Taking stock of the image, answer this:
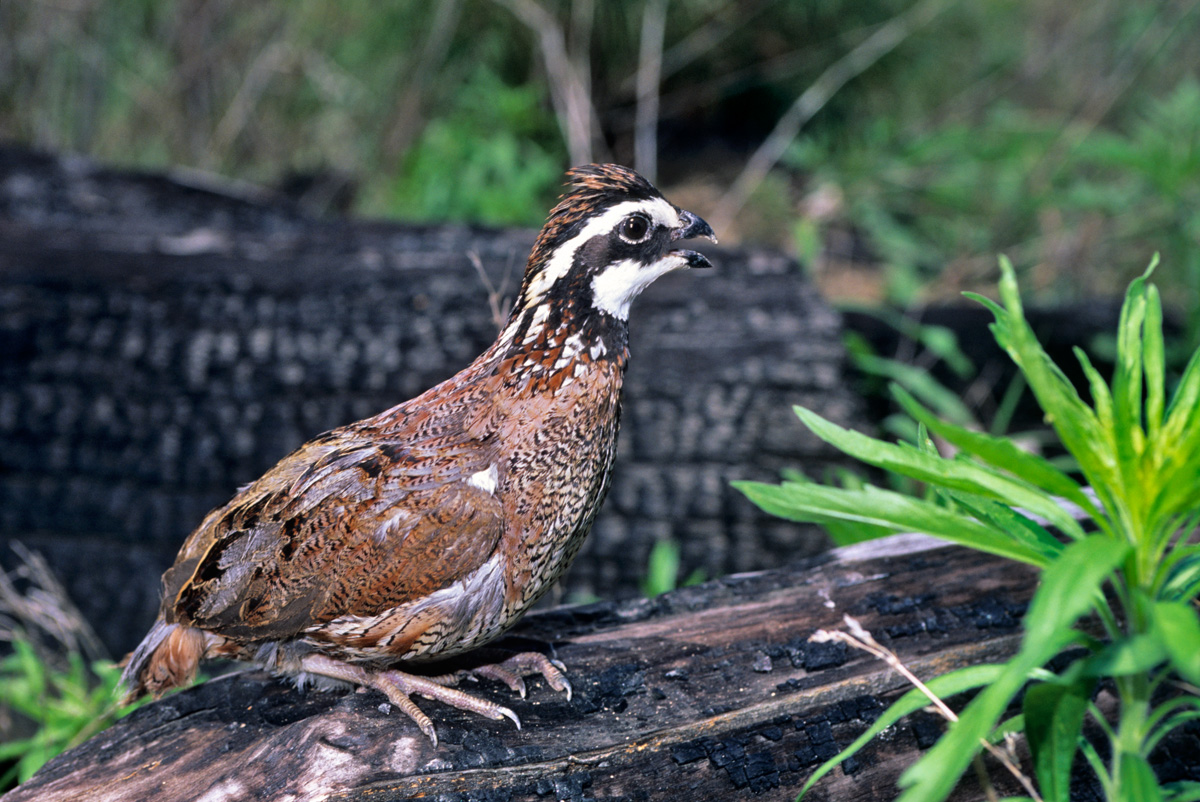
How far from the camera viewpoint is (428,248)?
506 cm

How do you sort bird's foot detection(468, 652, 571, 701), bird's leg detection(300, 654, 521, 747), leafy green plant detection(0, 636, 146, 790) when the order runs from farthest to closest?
1. leafy green plant detection(0, 636, 146, 790)
2. bird's foot detection(468, 652, 571, 701)
3. bird's leg detection(300, 654, 521, 747)

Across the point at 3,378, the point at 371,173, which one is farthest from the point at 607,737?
Answer: the point at 371,173

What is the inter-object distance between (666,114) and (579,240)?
5746 millimetres

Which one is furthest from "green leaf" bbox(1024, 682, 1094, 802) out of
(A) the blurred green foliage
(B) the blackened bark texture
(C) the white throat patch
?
(A) the blurred green foliage

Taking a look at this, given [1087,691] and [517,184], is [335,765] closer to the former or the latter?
[1087,691]

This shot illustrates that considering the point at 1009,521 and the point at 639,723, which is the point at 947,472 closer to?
the point at 1009,521

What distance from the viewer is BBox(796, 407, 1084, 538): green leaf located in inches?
75.1

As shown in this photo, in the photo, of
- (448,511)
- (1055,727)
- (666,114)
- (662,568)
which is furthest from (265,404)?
(666,114)

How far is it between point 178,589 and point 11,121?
622cm

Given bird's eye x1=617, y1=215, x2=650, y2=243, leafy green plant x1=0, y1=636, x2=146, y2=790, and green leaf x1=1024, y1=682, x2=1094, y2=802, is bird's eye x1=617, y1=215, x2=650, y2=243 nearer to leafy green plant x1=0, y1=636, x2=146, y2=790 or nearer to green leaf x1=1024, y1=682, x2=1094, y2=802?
green leaf x1=1024, y1=682, x2=1094, y2=802

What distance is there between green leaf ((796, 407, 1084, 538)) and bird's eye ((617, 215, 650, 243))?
91cm

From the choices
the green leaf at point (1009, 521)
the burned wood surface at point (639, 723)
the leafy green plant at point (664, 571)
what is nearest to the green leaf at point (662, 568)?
the leafy green plant at point (664, 571)

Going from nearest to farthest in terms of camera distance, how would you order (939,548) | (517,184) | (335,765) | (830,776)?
1. (335,765)
2. (830,776)
3. (939,548)
4. (517,184)

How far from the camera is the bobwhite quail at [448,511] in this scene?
2.37 meters
